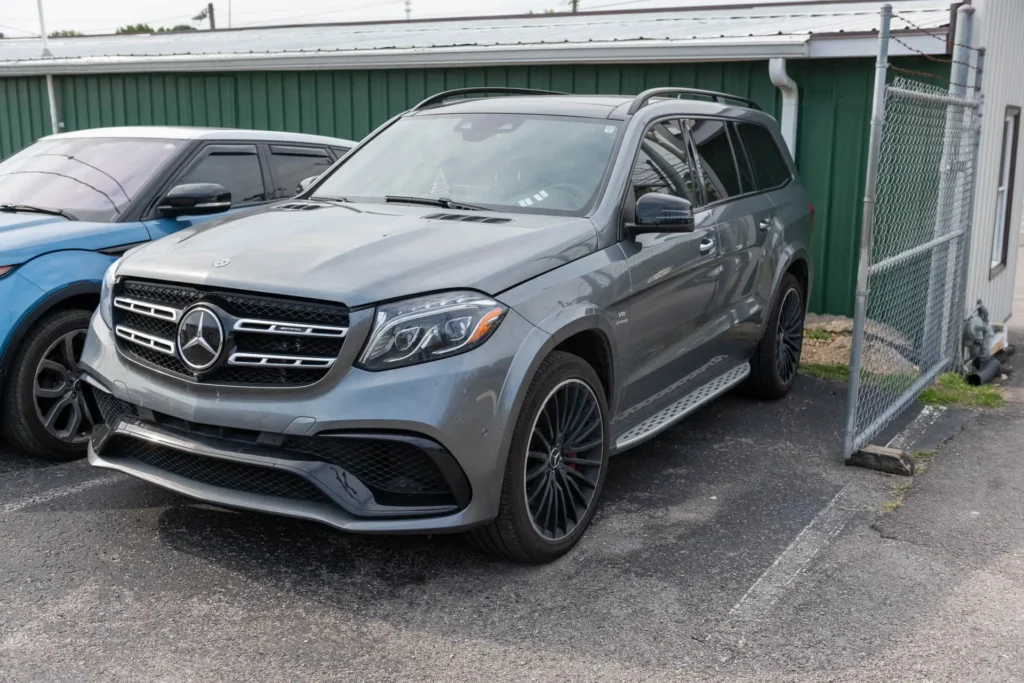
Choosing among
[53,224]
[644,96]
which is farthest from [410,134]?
[53,224]

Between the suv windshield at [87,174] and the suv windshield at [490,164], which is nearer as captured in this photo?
the suv windshield at [490,164]

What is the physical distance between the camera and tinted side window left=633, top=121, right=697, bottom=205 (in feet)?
16.0

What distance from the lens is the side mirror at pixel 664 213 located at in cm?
444

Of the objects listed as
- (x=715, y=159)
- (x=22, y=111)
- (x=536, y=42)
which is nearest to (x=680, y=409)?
(x=715, y=159)

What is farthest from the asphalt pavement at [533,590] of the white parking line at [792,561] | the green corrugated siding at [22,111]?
the green corrugated siding at [22,111]

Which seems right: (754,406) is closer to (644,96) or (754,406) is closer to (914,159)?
(914,159)

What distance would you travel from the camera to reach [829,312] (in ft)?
28.2

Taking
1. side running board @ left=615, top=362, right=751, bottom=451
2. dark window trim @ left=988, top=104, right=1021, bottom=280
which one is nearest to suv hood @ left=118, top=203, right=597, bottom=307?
side running board @ left=615, top=362, right=751, bottom=451

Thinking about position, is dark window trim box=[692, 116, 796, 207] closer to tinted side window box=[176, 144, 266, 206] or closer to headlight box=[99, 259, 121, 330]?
tinted side window box=[176, 144, 266, 206]

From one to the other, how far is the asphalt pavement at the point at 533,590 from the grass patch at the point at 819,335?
307 centimetres

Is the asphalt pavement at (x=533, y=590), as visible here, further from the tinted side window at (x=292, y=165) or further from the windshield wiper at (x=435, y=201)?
the tinted side window at (x=292, y=165)

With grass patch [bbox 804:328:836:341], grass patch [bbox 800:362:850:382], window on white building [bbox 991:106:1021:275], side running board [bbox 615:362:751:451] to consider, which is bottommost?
grass patch [bbox 800:362:850:382]

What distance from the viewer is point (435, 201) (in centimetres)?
477

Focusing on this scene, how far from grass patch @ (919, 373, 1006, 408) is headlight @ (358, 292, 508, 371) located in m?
4.36
